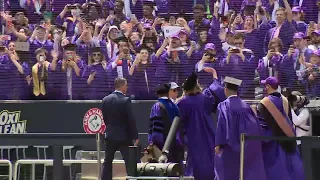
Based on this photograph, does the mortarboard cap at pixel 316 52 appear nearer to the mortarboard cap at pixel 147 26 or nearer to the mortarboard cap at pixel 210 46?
the mortarboard cap at pixel 210 46

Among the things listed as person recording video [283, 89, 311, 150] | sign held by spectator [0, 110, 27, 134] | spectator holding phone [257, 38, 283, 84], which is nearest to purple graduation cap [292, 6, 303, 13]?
spectator holding phone [257, 38, 283, 84]

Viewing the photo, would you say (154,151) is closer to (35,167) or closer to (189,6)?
(35,167)

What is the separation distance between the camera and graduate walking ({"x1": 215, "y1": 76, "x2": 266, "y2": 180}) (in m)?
10.2

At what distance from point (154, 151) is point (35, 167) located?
1.81 m

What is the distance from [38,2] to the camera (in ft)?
53.2

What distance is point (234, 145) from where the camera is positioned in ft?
33.4

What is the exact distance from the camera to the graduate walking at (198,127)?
11.1m

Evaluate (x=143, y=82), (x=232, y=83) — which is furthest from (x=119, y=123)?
(x=143, y=82)

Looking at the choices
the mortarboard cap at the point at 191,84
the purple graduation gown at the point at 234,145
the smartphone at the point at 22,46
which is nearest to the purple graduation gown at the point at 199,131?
the mortarboard cap at the point at 191,84

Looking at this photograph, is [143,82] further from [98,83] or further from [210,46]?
[210,46]

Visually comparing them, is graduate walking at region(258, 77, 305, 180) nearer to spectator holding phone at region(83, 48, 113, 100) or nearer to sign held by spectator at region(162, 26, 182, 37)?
sign held by spectator at region(162, 26, 182, 37)

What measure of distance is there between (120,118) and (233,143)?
2344 mm

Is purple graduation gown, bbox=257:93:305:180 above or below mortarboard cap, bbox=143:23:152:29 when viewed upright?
below

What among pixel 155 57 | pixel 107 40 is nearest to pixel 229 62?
pixel 155 57
